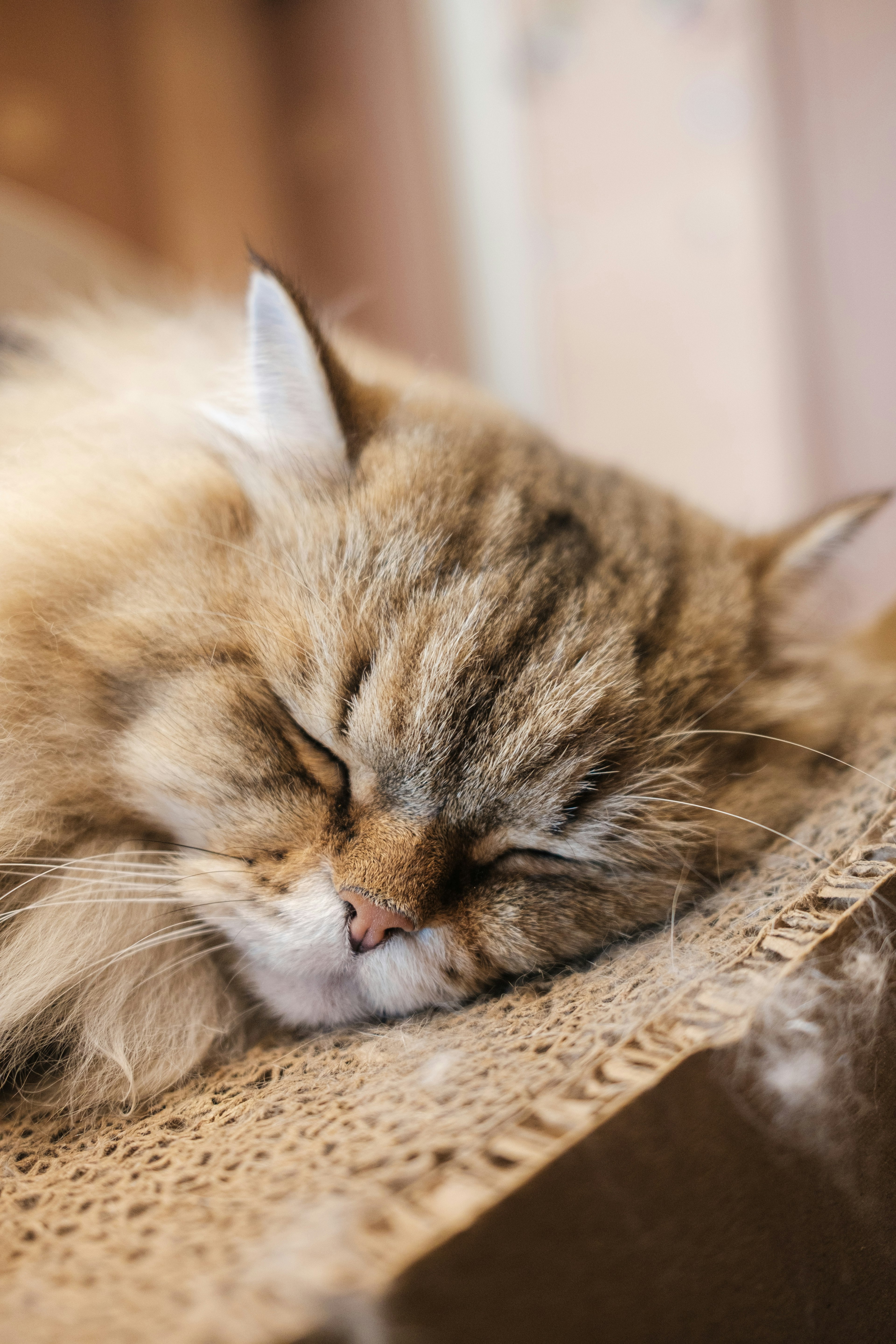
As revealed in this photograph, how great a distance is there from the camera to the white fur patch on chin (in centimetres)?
93

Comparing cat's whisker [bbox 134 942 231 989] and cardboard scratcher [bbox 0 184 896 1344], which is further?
cat's whisker [bbox 134 942 231 989]

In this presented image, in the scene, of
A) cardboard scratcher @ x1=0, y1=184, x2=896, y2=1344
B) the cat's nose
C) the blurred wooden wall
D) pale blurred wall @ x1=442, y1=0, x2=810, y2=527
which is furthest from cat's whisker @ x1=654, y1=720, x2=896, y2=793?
the blurred wooden wall

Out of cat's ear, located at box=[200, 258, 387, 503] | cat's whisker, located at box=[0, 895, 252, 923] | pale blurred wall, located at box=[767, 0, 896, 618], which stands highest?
pale blurred wall, located at box=[767, 0, 896, 618]

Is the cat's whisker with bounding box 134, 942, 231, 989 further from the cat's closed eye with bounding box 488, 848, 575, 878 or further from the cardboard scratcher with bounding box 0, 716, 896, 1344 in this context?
the cat's closed eye with bounding box 488, 848, 575, 878

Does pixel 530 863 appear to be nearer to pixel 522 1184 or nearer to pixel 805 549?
pixel 522 1184

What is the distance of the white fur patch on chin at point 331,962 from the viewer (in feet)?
3.04

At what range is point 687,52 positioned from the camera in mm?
2984

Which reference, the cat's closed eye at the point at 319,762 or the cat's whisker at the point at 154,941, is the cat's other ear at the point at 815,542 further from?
the cat's whisker at the point at 154,941

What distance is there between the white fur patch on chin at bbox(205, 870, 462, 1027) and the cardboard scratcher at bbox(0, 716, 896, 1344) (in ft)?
0.30

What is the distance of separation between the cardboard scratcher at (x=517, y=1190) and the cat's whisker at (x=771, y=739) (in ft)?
0.62

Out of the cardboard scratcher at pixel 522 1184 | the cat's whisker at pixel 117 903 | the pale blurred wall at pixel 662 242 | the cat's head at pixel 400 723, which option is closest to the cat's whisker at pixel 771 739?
the cat's head at pixel 400 723

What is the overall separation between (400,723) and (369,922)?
220 mm

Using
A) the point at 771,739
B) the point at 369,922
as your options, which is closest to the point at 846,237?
the point at 771,739

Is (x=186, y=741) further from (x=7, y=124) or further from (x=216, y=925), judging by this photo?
(x=7, y=124)
